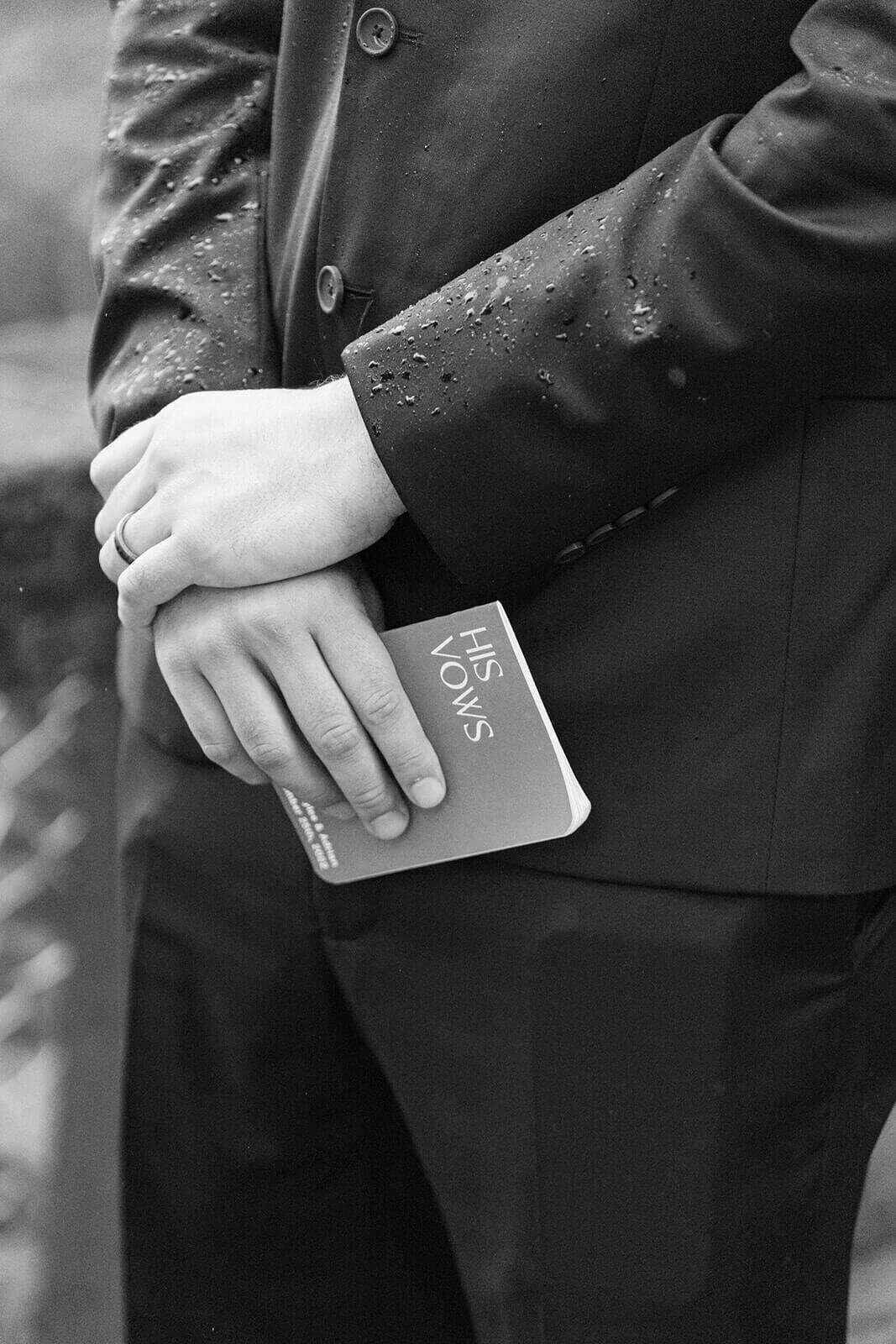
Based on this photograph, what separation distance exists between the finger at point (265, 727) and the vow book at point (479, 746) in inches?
1.0

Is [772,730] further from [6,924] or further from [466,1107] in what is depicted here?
[6,924]

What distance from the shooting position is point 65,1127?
1568 mm

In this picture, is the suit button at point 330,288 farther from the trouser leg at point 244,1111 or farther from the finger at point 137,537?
the trouser leg at point 244,1111

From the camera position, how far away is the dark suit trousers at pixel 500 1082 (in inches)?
26.9

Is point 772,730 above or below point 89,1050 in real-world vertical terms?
above

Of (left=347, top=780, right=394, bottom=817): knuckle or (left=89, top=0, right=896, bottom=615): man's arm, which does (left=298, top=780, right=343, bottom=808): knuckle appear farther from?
(left=89, top=0, right=896, bottom=615): man's arm

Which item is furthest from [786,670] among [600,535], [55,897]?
[55,897]

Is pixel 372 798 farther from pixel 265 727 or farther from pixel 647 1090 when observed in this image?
pixel 647 1090

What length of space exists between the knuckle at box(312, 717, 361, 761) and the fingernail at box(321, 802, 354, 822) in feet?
0.16

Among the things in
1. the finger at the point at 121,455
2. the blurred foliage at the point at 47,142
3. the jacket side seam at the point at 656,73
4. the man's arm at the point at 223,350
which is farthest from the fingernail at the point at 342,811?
the blurred foliage at the point at 47,142

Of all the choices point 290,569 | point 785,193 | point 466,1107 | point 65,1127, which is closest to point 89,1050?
point 65,1127

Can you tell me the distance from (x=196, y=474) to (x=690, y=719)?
0.90 ft

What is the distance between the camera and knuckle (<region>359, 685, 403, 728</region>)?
70 centimetres

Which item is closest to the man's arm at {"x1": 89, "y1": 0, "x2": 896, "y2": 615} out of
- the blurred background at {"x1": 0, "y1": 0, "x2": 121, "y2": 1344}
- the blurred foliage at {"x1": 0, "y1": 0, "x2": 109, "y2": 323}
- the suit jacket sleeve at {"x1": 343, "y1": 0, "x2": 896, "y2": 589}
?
the suit jacket sleeve at {"x1": 343, "y1": 0, "x2": 896, "y2": 589}
